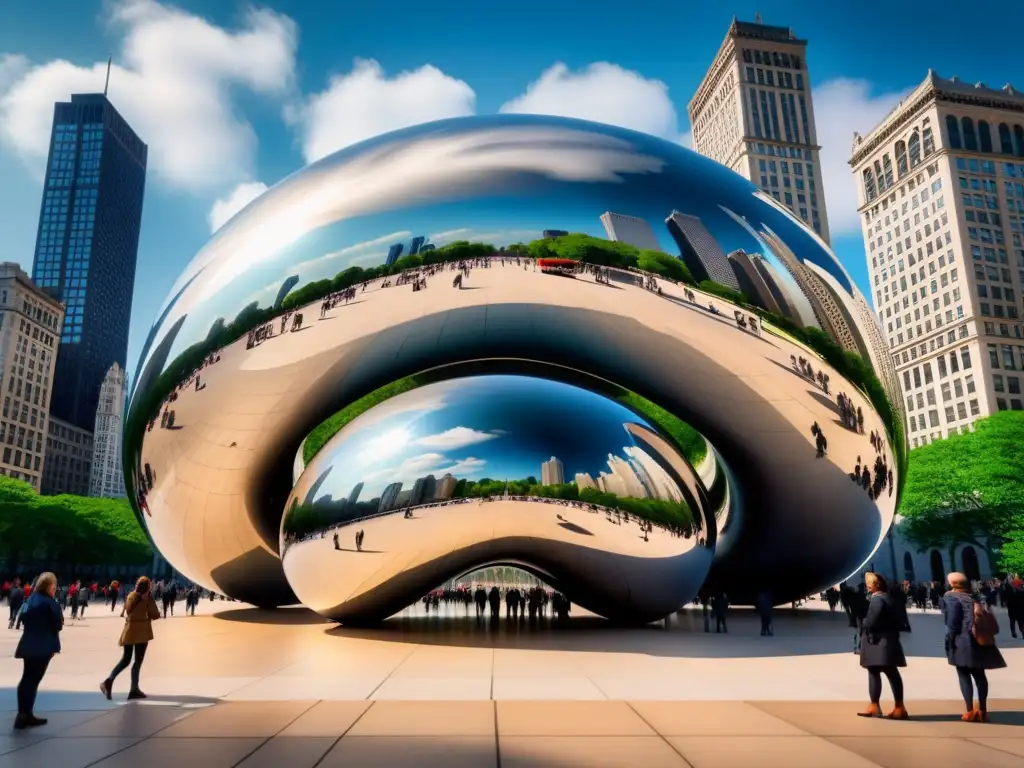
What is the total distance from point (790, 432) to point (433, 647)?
5243 millimetres

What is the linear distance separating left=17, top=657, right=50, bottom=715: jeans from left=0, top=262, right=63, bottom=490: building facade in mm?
99049

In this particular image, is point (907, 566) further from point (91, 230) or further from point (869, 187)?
point (91, 230)

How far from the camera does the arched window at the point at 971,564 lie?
215 feet

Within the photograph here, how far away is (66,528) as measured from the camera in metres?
63.1

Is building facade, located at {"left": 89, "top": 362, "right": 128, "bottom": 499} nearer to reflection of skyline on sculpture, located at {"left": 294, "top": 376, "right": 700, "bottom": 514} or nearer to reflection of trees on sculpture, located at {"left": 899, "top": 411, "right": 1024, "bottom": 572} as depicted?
reflection of trees on sculpture, located at {"left": 899, "top": 411, "right": 1024, "bottom": 572}

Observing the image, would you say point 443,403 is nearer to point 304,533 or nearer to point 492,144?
point 304,533

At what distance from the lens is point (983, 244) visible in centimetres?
8325

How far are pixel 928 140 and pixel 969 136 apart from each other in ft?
13.7

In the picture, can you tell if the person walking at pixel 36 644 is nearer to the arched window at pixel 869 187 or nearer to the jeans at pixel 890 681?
the jeans at pixel 890 681

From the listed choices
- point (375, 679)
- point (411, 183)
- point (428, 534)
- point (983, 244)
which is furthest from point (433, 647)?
point (983, 244)

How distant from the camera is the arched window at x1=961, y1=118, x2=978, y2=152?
8762 cm

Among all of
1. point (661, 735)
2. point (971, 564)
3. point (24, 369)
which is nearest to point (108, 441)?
point (24, 369)

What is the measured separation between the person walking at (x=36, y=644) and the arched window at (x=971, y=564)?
73.2m

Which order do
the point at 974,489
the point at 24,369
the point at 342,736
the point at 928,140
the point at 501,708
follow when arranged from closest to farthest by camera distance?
the point at 342,736 < the point at 501,708 < the point at 974,489 < the point at 928,140 < the point at 24,369
